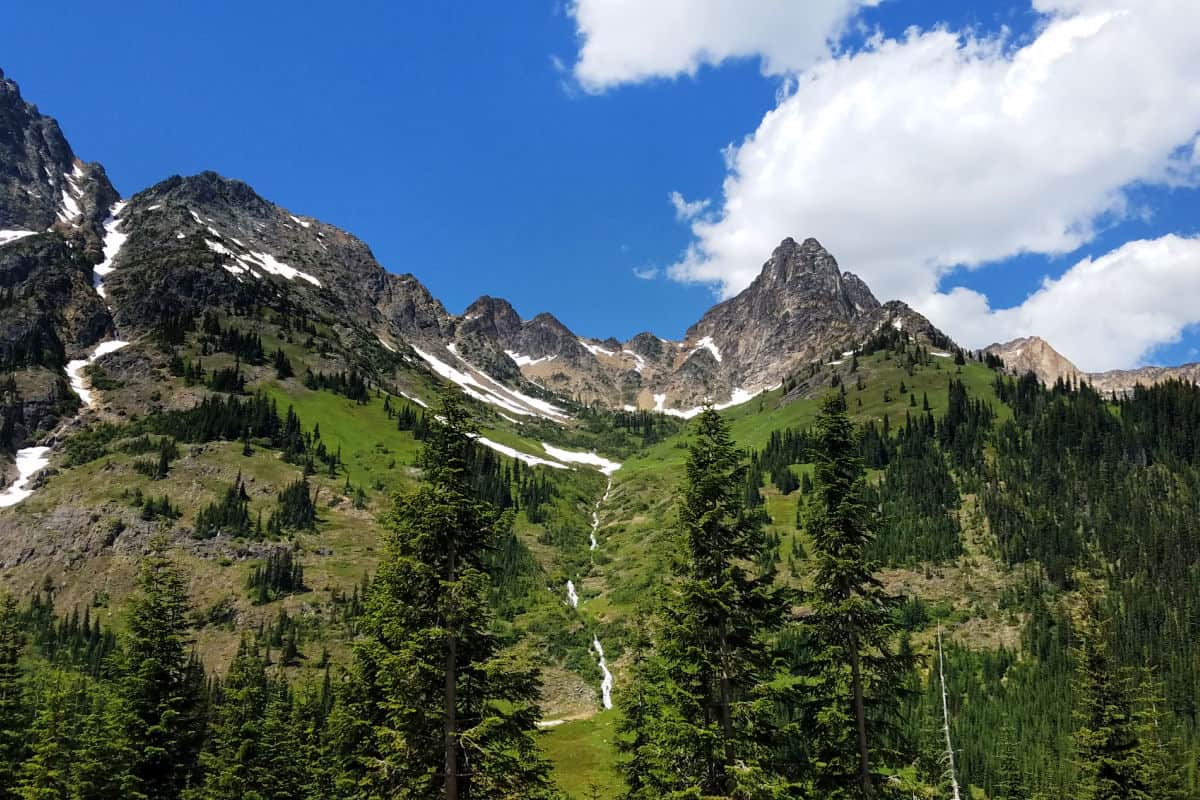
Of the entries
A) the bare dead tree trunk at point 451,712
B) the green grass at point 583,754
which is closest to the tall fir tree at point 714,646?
the bare dead tree trunk at point 451,712

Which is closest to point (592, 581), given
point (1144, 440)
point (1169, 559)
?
point (1169, 559)

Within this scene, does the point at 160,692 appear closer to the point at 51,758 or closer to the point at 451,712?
the point at 51,758

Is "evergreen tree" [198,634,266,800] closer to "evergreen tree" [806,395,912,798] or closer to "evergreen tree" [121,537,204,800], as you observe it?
"evergreen tree" [121,537,204,800]

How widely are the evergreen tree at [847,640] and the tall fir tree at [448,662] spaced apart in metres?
9.71

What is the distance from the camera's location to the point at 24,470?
515ft

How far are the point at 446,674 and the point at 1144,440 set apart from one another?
215252mm

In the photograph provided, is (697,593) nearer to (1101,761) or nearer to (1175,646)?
(1101,761)

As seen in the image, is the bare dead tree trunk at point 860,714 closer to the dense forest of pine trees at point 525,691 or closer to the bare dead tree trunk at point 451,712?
the dense forest of pine trees at point 525,691

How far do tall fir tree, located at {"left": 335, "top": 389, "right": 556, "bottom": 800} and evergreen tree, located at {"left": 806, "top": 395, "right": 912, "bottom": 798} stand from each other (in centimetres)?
971

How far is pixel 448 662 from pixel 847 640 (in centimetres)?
1315

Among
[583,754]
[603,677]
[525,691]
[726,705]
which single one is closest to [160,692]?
[525,691]

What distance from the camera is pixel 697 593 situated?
71.2 ft

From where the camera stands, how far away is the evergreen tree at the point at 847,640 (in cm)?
2245

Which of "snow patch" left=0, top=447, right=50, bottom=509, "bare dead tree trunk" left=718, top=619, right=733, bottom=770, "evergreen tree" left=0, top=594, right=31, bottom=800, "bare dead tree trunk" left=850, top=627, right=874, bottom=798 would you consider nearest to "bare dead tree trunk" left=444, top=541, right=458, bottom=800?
"bare dead tree trunk" left=718, top=619, right=733, bottom=770
